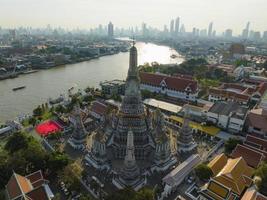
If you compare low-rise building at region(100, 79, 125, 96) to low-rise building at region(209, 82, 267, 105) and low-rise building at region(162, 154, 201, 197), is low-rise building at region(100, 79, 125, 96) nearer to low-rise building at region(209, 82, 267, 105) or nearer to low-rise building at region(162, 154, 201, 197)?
low-rise building at region(209, 82, 267, 105)

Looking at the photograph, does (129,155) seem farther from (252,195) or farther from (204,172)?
(252,195)

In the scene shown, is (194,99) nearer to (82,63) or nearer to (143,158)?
(143,158)

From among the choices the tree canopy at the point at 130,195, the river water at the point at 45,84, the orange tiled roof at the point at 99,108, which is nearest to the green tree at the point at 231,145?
the tree canopy at the point at 130,195

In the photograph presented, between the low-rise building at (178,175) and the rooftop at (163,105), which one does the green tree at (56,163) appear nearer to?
the low-rise building at (178,175)

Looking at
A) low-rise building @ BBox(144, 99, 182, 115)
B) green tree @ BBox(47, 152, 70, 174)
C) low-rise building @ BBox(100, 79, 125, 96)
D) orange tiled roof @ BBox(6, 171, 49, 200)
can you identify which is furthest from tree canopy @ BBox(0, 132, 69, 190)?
low-rise building @ BBox(100, 79, 125, 96)

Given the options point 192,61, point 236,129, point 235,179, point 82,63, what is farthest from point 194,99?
point 82,63

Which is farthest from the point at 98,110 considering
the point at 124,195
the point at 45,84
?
the point at 45,84
